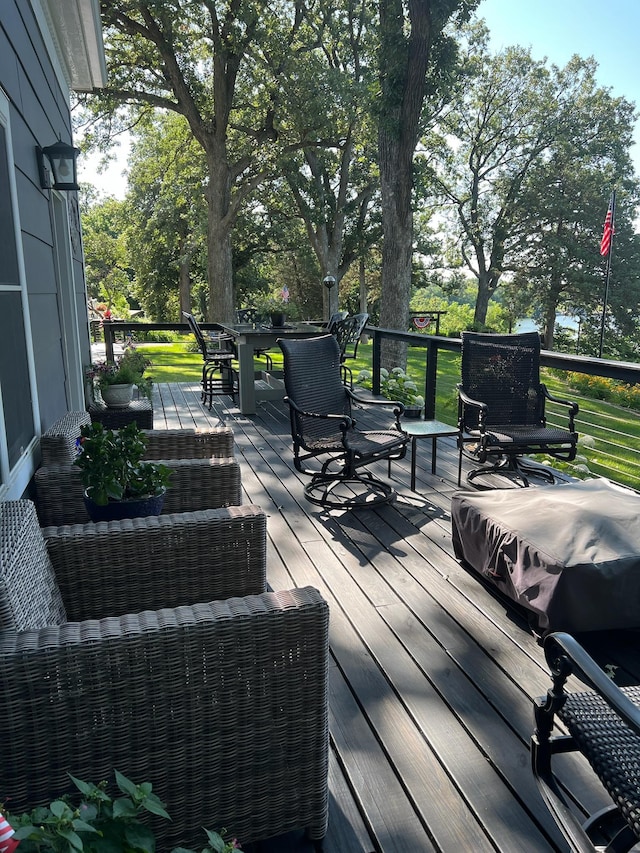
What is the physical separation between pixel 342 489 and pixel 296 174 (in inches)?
606

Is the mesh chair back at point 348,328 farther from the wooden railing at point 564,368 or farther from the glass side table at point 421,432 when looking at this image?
the glass side table at point 421,432

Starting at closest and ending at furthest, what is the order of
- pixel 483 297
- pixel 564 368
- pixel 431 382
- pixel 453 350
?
1. pixel 564 368
2. pixel 453 350
3. pixel 431 382
4. pixel 483 297

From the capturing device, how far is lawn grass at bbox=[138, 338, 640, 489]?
22.1 feet

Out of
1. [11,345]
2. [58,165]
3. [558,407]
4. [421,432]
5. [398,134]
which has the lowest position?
[558,407]

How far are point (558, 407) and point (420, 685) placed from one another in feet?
32.3

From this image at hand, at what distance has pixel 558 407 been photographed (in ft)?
36.3

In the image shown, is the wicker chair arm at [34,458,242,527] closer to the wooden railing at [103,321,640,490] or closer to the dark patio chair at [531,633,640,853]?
the dark patio chair at [531,633,640,853]

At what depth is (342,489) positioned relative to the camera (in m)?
4.22

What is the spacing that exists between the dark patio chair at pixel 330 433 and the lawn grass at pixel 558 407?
1.83 meters

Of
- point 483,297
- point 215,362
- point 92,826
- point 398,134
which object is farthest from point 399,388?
point 483,297

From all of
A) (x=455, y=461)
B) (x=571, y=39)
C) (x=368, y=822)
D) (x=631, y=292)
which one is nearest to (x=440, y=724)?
(x=368, y=822)

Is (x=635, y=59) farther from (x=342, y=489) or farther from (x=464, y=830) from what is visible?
(x=464, y=830)

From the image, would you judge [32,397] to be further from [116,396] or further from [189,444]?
[116,396]

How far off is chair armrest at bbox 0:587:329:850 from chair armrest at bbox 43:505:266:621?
555mm
